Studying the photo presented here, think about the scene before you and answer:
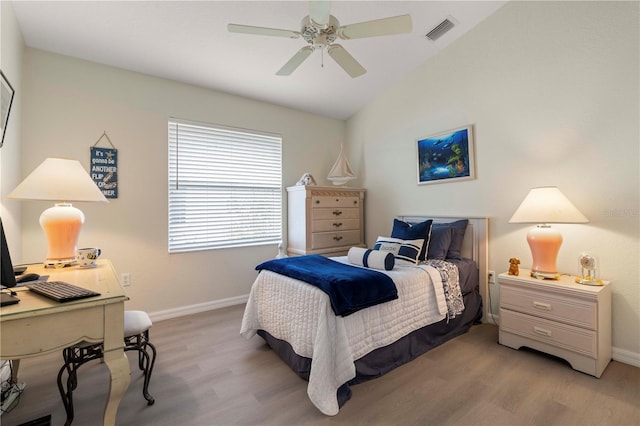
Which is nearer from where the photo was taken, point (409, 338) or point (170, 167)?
point (409, 338)

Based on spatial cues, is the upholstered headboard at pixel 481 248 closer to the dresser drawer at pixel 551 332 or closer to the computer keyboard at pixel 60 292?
the dresser drawer at pixel 551 332

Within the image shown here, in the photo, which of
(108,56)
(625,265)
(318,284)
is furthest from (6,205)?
(625,265)

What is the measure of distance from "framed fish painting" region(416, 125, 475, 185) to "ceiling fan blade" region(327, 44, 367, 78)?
1.43 meters

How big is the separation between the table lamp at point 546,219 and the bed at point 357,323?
1.84 ft

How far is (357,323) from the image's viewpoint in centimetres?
184

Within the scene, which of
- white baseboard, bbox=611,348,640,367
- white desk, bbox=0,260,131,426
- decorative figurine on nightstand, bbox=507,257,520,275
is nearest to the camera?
white desk, bbox=0,260,131,426

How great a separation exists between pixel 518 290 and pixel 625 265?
74 centimetres

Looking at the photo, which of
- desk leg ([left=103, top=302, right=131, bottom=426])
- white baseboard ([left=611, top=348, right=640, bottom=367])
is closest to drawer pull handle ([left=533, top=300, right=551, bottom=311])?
white baseboard ([left=611, top=348, right=640, bottom=367])

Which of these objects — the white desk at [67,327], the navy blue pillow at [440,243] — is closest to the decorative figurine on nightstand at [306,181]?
the navy blue pillow at [440,243]

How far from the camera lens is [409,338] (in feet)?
7.17

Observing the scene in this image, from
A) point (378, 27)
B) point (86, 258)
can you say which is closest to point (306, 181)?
point (378, 27)

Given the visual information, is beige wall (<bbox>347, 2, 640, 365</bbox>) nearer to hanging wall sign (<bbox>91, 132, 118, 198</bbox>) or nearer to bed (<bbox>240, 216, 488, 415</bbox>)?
bed (<bbox>240, 216, 488, 415</bbox>)

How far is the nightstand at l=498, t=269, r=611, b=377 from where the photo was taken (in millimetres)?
1958

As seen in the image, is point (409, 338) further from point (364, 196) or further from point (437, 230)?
point (364, 196)
